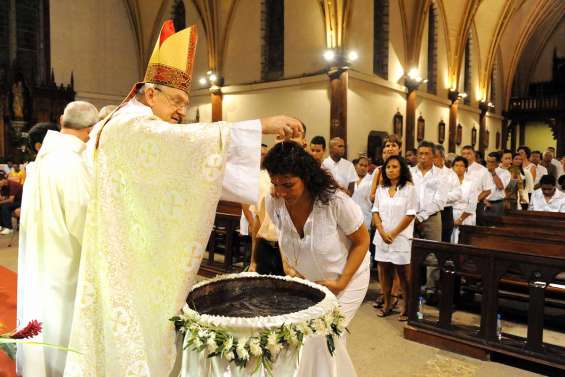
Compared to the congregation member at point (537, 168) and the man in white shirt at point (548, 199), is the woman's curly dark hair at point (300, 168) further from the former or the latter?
the congregation member at point (537, 168)

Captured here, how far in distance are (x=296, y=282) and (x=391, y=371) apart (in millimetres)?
1740

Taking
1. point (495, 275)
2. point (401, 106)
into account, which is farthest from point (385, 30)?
point (495, 275)

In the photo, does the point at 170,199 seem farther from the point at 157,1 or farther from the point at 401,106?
the point at 157,1

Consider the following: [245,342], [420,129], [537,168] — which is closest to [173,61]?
[245,342]

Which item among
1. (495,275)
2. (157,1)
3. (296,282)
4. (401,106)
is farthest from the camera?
(157,1)

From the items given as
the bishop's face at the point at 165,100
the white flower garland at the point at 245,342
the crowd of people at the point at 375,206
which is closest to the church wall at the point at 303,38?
the crowd of people at the point at 375,206

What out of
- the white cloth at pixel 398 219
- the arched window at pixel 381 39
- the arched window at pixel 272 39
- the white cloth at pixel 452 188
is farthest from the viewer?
the arched window at pixel 381 39

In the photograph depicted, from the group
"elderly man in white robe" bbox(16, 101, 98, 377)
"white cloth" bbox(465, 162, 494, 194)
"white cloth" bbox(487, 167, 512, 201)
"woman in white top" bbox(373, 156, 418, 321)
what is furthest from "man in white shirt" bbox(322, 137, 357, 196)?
"elderly man in white robe" bbox(16, 101, 98, 377)

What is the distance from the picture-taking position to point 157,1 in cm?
1491

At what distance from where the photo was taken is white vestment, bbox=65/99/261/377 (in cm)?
→ 157

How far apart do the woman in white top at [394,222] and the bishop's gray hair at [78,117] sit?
302 cm

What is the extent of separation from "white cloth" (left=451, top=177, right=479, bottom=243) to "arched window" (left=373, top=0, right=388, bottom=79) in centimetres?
654

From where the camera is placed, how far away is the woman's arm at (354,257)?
2.29m

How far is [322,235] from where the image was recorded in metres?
2.28
